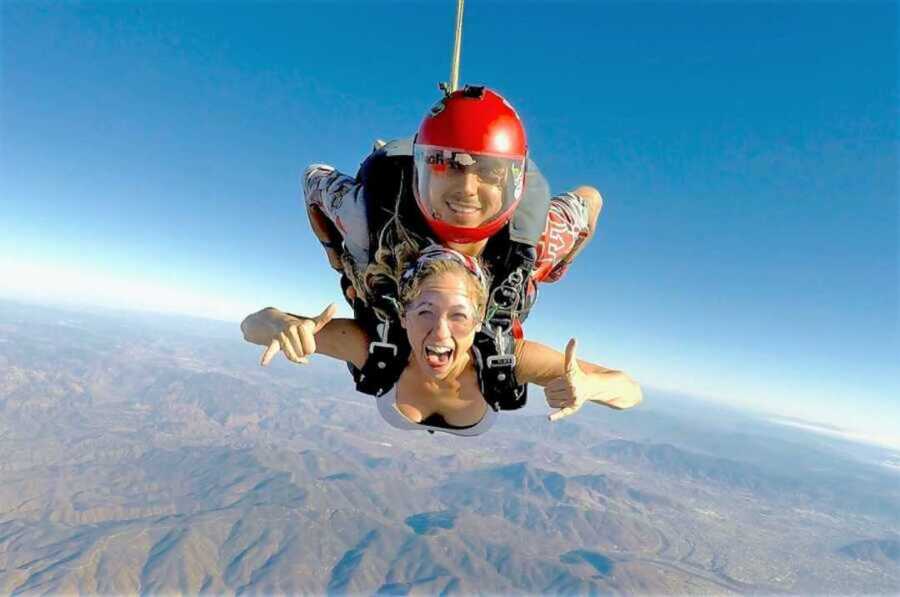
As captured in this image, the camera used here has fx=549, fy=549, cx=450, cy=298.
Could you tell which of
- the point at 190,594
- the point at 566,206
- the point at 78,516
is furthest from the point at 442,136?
the point at 78,516

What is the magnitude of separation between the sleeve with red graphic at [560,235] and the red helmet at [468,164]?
560 mm

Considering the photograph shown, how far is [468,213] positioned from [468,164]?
253 mm

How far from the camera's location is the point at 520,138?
303cm

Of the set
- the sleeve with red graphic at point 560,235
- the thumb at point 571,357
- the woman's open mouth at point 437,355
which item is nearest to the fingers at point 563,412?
the thumb at point 571,357

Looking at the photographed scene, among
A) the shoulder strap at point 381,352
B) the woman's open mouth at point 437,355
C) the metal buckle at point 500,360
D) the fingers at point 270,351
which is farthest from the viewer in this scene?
the shoulder strap at point 381,352

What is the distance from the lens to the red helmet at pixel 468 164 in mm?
2861

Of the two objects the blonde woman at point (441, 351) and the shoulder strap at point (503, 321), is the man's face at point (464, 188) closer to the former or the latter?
the blonde woman at point (441, 351)

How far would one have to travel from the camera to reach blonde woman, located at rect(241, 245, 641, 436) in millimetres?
2953

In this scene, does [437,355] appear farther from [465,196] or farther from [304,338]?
[465,196]

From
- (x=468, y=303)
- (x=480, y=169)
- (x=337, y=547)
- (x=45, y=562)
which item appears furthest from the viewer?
(x=337, y=547)

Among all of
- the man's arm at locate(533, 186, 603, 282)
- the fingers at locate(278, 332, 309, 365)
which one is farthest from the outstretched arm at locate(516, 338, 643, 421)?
the fingers at locate(278, 332, 309, 365)

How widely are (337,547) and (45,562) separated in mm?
78004

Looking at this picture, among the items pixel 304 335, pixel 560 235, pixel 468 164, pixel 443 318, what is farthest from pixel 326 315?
pixel 560 235

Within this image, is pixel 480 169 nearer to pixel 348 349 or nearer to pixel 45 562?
pixel 348 349
